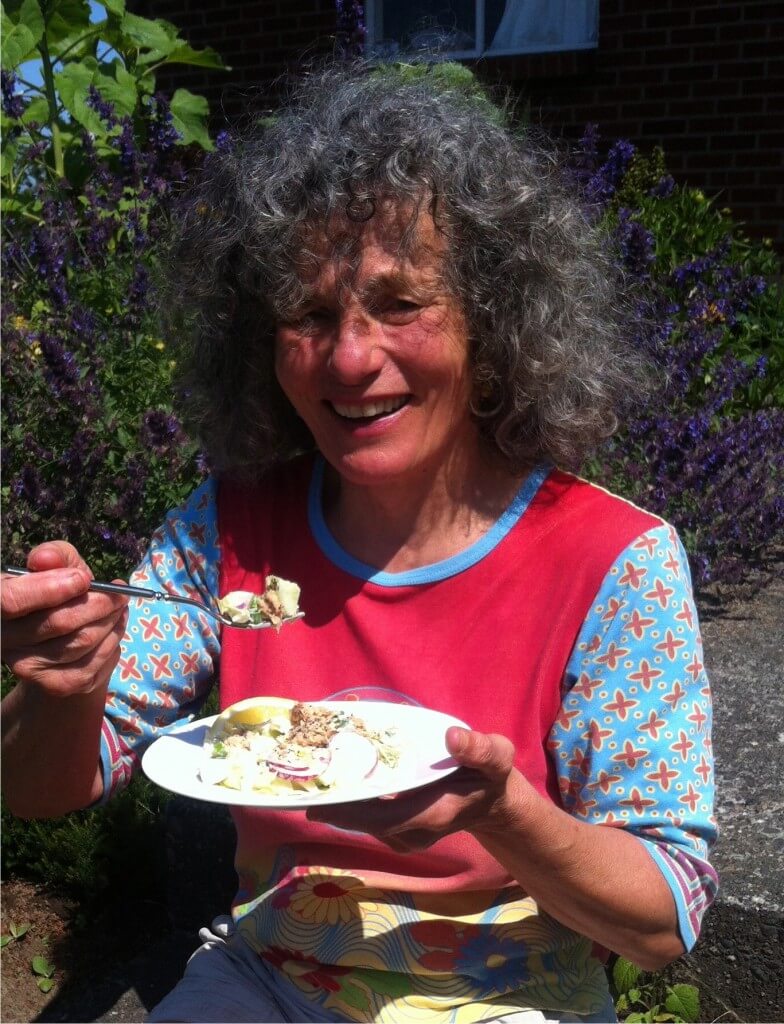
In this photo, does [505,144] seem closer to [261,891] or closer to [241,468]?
[241,468]

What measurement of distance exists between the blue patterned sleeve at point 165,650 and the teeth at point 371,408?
1.19 ft

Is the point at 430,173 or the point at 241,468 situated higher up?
the point at 430,173

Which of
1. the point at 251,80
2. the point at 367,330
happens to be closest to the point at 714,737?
the point at 367,330

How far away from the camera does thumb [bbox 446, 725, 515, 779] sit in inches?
50.3

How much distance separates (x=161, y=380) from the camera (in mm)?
3539

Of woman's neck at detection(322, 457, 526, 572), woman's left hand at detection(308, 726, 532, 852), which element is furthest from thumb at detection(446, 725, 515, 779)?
woman's neck at detection(322, 457, 526, 572)

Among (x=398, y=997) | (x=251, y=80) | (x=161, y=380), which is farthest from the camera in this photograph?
(x=251, y=80)

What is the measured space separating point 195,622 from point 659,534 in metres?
0.74

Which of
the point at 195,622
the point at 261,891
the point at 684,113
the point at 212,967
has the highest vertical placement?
the point at 684,113

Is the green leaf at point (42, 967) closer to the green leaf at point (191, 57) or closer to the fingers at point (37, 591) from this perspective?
the fingers at point (37, 591)

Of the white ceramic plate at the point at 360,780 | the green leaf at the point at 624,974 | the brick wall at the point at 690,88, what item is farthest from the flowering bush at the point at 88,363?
the brick wall at the point at 690,88

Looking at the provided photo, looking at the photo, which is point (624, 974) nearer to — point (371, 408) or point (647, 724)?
point (647, 724)

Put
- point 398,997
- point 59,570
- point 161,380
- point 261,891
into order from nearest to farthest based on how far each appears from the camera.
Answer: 1. point 59,570
2. point 398,997
3. point 261,891
4. point 161,380

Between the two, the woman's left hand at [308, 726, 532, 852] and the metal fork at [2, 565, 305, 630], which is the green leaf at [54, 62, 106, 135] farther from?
the woman's left hand at [308, 726, 532, 852]
